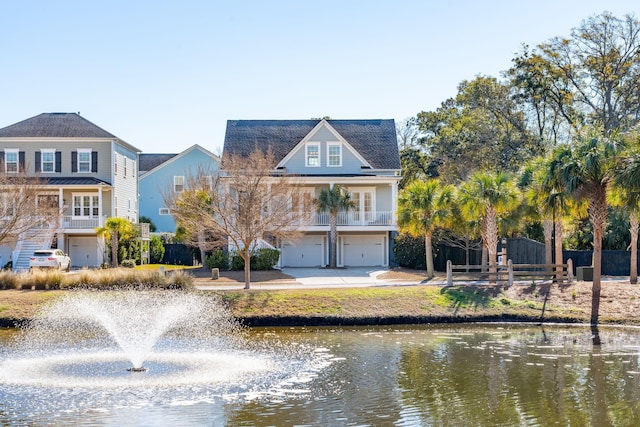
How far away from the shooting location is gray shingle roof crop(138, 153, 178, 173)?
223 ft

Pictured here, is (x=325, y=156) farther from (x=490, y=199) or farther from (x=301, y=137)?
(x=490, y=199)

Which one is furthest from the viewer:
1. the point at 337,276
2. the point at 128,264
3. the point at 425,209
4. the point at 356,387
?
the point at 128,264

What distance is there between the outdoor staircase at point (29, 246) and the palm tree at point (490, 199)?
24.7 meters

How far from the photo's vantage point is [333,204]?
44.9m

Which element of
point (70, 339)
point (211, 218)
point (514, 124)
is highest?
point (514, 124)

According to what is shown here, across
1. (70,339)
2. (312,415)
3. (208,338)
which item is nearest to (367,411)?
(312,415)

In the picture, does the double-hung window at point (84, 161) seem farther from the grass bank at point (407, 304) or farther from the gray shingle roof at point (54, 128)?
the grass bank at point (407, 304)

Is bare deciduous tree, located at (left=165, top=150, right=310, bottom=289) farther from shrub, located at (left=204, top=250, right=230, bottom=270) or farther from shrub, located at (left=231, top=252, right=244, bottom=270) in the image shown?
shrub, located at (left=231, top=252, right=244, bottom=270)

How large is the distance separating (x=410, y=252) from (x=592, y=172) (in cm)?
1803

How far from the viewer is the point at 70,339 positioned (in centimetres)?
2403

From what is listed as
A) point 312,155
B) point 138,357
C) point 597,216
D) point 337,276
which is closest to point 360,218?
point 312,155

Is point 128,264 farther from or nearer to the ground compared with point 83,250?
nearer to the ground

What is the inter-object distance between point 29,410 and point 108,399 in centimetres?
150

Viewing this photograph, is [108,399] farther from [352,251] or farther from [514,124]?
[514,124]
